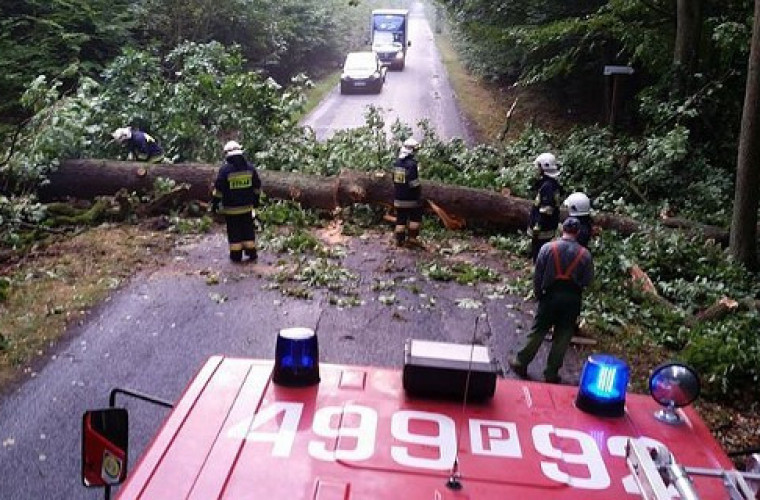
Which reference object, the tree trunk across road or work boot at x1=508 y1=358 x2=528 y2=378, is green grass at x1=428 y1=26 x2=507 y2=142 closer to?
the tree trunk across road

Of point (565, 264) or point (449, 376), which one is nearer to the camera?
point (449, 376)

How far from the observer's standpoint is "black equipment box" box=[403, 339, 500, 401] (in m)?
2.88

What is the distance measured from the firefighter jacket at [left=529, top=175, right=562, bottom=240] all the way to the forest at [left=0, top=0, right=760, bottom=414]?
3.37 feet

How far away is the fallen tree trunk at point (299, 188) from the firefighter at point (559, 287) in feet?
17.3

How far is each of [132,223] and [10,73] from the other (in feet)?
21.9

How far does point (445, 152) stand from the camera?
14.8 m

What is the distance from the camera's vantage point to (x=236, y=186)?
9727mm

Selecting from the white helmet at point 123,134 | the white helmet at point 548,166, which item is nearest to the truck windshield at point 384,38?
the white helmet at point 123,134

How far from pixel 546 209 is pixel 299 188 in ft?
16.4

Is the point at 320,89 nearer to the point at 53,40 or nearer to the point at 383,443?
the point at 53,40

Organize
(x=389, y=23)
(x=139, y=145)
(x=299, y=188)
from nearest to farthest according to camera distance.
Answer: (x=299, y=188) → (x=139, y=145) → (x=389, y=23)

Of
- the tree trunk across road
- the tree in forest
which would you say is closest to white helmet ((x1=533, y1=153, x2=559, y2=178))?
the tree trunk across road

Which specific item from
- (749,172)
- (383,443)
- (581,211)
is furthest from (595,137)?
(383,443)

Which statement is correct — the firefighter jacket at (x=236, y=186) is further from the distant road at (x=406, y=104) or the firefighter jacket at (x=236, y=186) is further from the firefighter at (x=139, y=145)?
the distant road at (x=406, y=104)
